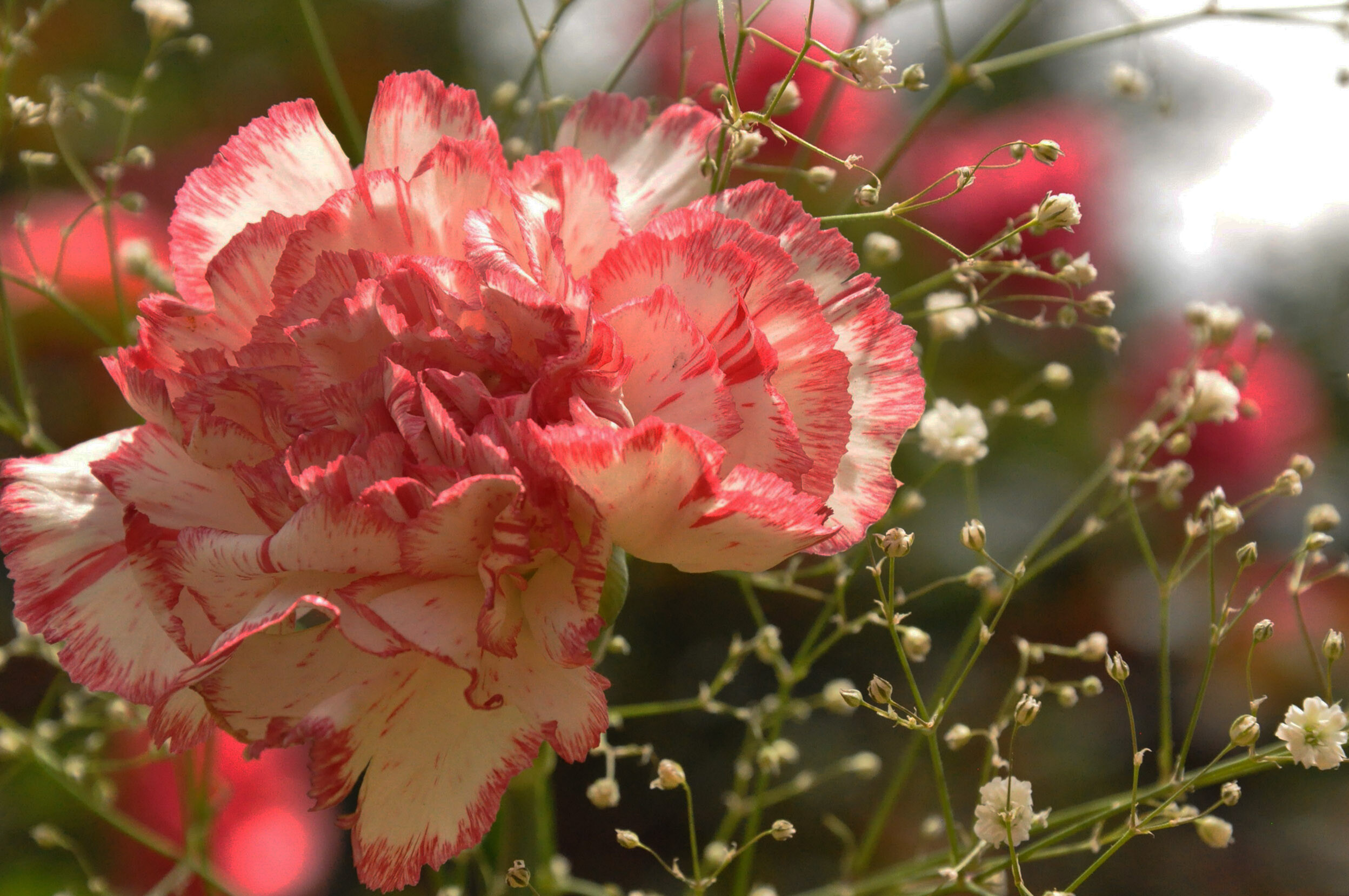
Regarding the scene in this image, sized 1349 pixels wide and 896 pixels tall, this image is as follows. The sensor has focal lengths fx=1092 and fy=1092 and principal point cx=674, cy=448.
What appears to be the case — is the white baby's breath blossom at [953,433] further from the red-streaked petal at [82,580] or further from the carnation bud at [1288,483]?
the red-streaked petal at [82,580]

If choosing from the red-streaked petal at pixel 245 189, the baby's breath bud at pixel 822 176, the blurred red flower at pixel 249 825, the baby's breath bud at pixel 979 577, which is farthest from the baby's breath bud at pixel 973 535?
the blurred red flower at pixel 249 825

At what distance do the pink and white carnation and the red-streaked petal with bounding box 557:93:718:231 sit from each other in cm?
3

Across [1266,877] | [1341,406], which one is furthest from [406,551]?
[1341,406]

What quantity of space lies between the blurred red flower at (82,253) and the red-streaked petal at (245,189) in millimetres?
524

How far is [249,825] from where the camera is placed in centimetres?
84

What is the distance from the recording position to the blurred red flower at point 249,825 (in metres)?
0.82

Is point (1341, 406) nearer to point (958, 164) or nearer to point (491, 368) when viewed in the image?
point (958, 164)

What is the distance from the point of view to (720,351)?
33 cm

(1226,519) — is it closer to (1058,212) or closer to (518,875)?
(1058,212)

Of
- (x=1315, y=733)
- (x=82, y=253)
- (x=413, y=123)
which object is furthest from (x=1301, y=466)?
(x=82, y=253)

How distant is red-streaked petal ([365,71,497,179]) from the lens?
14.8 inches

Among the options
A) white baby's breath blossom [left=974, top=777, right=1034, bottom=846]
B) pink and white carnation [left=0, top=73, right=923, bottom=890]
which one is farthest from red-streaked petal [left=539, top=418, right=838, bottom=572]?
white baby's breath blossom [left=974, top=777, right=1034, bottom=846]

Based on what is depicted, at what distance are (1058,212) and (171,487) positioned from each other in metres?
0.29

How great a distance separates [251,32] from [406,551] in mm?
894
